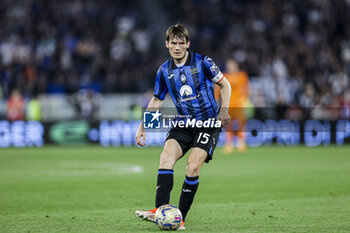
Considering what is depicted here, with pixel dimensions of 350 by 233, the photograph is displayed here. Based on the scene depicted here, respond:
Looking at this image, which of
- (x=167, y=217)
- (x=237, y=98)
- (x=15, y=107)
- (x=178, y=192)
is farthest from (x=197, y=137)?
(x=15, y=107)

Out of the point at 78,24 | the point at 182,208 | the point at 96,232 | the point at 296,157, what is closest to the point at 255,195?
the point at 182,208

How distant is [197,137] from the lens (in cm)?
642

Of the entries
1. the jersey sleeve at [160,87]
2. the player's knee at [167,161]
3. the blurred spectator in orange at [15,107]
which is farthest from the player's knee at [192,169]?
the blurred spectator in orange at [15,107]

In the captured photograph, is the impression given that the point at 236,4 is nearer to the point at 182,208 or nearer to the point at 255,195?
the point at 255,195

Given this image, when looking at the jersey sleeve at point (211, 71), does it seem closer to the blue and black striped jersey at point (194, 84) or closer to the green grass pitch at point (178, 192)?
the blue and black striped jersey at point (194, 84)

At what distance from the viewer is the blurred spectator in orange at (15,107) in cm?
2086

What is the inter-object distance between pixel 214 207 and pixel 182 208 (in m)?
1.68

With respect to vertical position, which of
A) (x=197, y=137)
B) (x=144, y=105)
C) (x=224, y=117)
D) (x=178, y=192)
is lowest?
(x=178, y=192)

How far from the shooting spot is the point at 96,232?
5953 mm

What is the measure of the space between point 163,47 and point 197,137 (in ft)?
60.5

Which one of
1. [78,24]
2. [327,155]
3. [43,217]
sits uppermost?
[78,24]

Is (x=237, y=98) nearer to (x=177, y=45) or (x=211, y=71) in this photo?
(x=211, y=71)

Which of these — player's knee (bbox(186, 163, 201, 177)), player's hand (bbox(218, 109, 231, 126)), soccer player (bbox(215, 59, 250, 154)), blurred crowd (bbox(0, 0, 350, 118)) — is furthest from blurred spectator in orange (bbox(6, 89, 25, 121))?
player's hand (bbox(218, 109, 231, 126))

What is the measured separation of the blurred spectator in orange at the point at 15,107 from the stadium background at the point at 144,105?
59 mm
